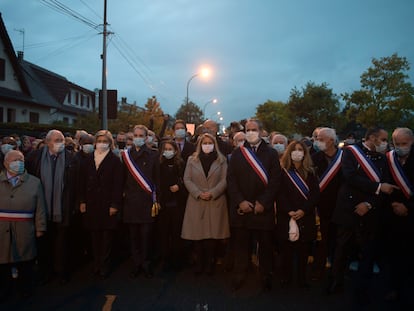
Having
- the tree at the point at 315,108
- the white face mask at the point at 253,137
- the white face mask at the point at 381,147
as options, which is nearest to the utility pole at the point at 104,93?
the white face mask at the point at 253,137

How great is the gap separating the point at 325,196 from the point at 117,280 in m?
3.52

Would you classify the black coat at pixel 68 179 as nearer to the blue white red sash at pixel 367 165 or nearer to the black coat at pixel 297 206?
the black coat at pixel 297 206

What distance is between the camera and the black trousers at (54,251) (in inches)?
243

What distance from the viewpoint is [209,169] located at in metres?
6.57

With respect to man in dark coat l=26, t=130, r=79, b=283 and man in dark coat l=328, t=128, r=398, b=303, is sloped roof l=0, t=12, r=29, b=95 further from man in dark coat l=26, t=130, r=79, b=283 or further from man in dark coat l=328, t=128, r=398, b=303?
man in dark coat l=328, t=128, r=398, b=303

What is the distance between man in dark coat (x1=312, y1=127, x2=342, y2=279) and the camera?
646 cm

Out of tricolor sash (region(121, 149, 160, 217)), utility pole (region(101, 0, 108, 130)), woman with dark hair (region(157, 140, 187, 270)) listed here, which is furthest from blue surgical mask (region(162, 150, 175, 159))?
utility pole (region(101, 0, 108, 130))

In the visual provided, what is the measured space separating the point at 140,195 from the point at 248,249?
1919 millimetres

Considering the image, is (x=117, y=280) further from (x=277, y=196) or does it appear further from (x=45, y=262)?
(x=277, y=196)

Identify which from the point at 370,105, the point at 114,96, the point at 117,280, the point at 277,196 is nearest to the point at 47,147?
the point at 117,280

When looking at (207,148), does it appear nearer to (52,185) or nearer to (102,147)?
(102,147)

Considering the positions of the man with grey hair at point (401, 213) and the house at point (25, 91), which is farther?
the house at point (25, 91)

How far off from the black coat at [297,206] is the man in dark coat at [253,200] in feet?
0.53

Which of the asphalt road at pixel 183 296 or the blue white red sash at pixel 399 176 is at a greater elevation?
the blue white red sash at pixel 399 176
